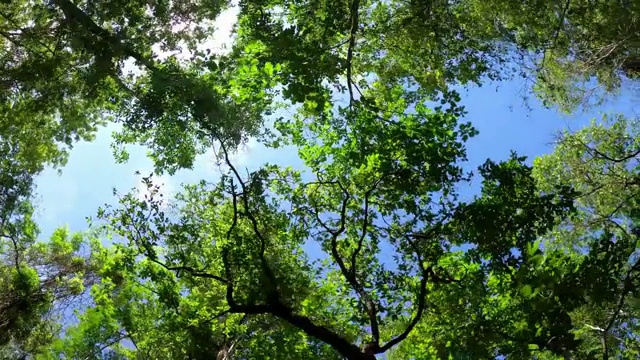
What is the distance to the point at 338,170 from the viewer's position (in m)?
11.6

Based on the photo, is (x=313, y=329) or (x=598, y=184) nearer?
(x=313, y=329)

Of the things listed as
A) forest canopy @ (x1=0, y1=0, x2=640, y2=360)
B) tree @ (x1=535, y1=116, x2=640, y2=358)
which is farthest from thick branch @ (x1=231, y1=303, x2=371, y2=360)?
tree @ (x1=535, y1=116, x2=640, y2=358)

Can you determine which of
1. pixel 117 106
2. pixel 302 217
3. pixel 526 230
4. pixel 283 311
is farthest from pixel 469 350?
pixel 117 106

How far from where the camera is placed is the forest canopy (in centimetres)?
893

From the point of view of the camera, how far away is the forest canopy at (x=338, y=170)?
8.93 metres

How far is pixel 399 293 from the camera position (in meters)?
10.9

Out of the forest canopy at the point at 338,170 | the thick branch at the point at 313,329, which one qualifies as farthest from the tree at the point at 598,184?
the thick branch at the point at 313,329

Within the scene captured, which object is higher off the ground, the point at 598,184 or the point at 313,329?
the point at 598,184

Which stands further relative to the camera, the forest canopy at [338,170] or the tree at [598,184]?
the tree at [598,184]

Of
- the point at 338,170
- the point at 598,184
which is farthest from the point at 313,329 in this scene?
the point at 598,184

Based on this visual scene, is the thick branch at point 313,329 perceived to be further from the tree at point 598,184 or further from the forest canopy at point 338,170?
the tree at point 598,184

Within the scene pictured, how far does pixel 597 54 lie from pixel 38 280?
18.7m

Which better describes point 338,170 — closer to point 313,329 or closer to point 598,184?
point 313,329

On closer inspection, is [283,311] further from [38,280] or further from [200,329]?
[38,280]
